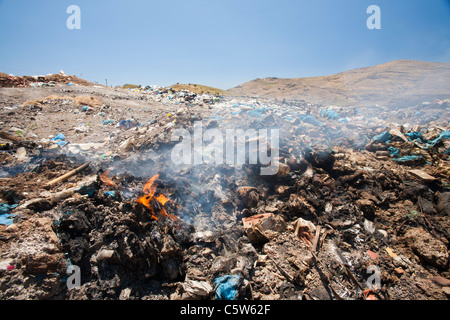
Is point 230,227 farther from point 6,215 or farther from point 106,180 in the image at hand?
point 6,215

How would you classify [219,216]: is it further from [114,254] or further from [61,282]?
[61,282]

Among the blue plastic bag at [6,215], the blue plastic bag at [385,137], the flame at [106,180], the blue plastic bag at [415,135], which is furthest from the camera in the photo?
the blue plastic bag at [385,137]

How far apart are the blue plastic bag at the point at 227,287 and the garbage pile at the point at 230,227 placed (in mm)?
14

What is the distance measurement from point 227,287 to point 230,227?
44.7 inches

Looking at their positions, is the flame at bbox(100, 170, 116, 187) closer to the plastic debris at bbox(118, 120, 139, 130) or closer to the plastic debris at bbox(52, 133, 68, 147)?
the plastic debris at bbox(52, 133, 68, 147)

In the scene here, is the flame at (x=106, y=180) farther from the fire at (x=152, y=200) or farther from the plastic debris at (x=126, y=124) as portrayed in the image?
the plastic debris at (x=126, y=124)

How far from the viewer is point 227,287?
7.27 ft

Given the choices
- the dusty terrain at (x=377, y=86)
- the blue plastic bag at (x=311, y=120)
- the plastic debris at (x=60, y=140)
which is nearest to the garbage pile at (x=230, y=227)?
the plastic debris at (x=60, y=140)

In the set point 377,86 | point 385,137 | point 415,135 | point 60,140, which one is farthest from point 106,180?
point 377,86

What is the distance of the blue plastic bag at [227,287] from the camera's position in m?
2.18

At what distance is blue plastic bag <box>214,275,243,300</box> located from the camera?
7.16ft
